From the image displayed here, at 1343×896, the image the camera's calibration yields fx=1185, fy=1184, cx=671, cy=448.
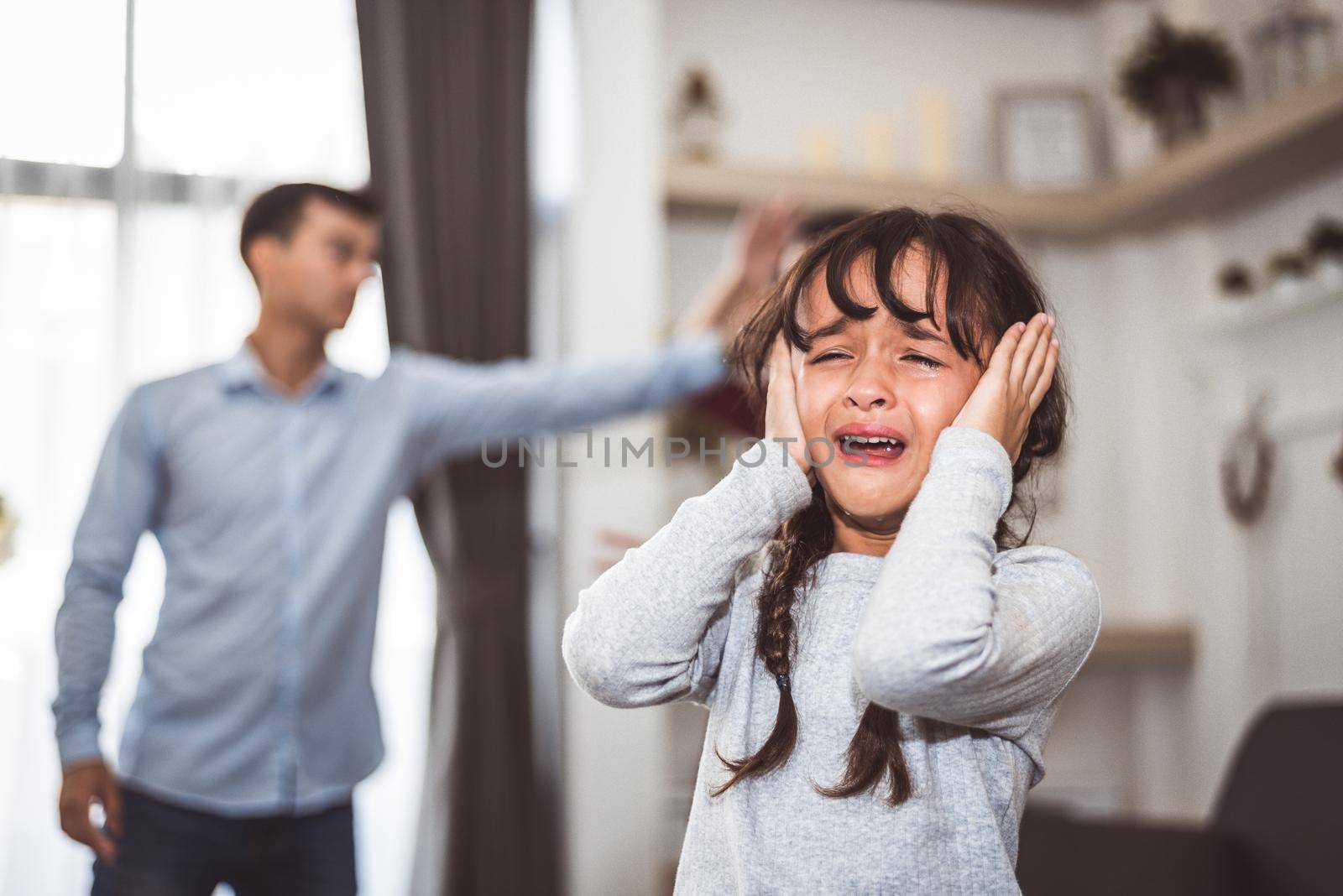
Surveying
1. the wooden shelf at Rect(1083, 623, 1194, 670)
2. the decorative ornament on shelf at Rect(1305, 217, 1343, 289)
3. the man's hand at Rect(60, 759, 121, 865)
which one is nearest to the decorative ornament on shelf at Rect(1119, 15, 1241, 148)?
the decorative ornament on shelf at Rect(1305, 217, 1343, 289)

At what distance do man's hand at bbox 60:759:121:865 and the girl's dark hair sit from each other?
1.21 meters

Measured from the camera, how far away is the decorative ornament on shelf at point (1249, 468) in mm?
3143

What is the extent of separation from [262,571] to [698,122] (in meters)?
1.80

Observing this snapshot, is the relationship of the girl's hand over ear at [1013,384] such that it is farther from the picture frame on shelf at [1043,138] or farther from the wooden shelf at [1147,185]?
the picture frame on shelf at [1043,138]

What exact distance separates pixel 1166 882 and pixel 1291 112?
69.3 inches

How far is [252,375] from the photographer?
6.65 feet

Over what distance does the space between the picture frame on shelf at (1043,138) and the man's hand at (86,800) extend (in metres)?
2.77

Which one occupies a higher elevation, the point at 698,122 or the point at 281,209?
the point at 698,122

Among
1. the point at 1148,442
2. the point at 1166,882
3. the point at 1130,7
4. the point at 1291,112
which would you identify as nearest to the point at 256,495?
the point at 1166,882

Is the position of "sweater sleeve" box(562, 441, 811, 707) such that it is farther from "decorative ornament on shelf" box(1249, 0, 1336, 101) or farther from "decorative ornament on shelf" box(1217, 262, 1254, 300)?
"decorative ornament on shelf" box(1217, 262, 1254, 300)

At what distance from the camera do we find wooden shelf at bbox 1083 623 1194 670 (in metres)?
3.21

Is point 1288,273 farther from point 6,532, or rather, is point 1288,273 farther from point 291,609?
point 6,532

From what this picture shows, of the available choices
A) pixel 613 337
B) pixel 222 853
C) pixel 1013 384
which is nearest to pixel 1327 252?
pixel 613 337

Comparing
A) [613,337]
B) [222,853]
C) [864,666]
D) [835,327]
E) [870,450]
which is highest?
[613,337]
